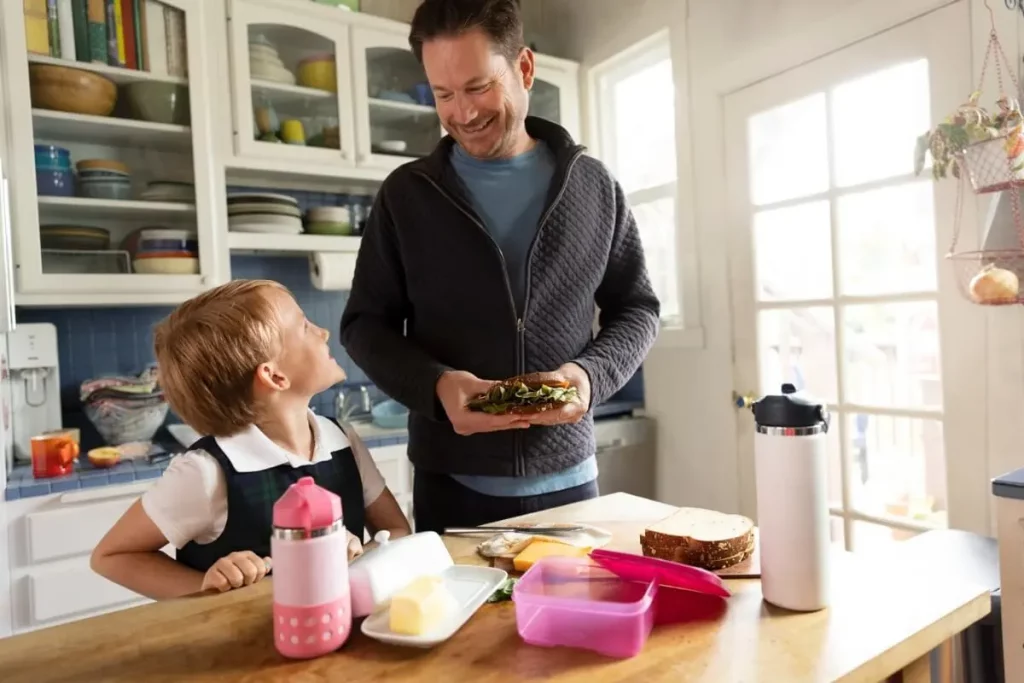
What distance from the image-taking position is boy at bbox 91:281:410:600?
3.16ft

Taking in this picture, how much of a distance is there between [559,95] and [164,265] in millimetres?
1638

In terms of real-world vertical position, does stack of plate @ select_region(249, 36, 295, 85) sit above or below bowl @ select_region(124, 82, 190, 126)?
above

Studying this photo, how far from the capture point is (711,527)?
0.92 m

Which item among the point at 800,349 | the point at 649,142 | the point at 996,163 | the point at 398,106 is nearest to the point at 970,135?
the point at 996,163

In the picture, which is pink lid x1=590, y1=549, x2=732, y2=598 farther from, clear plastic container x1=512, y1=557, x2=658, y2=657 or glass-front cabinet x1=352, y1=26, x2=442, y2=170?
glass-front cabinet x1=352, y1=26, x2=442, y2=170

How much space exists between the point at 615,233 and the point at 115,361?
1.90 meters

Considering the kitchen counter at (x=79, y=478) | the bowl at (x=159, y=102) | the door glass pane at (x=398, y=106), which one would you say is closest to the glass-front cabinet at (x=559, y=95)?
the door glass pane at (x=398, y=106)

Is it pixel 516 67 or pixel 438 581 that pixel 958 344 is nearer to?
pixel 516 67

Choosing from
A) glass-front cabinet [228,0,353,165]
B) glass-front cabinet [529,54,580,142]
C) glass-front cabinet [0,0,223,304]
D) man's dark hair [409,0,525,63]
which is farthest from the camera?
glass-front cabinet [529,54,580,142]

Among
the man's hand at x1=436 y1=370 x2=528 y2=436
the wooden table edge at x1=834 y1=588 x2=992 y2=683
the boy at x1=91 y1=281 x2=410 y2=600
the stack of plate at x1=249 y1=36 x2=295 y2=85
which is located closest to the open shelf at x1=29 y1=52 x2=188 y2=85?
the stack of plate at x1=249 y1=36 x2=295 y2=85

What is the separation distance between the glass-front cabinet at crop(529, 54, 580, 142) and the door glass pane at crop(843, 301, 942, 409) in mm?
1429

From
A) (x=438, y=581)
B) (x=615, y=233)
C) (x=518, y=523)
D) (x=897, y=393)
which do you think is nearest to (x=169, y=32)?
(x=615, y=233)

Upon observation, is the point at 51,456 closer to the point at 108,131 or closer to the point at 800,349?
the point at 108,131

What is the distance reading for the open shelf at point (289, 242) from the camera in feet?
7.80
